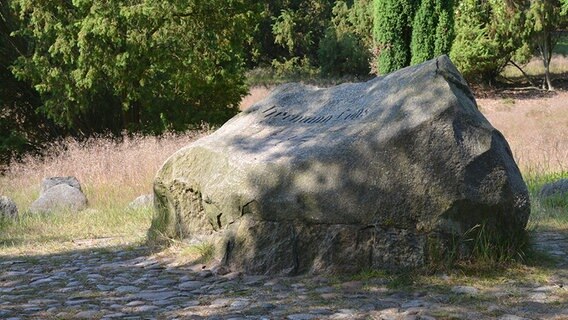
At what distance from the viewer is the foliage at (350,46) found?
39188mm

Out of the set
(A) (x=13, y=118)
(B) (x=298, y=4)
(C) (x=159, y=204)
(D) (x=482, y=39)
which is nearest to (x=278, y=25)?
(B) (x=298, y=4)

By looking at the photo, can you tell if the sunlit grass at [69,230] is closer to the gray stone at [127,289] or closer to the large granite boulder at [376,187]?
the gray stone at [127,289]

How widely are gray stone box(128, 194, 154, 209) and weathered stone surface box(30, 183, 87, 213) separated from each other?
0.82 m

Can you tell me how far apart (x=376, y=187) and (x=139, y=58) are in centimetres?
1358

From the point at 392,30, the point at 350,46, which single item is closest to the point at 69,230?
the point at 392,30

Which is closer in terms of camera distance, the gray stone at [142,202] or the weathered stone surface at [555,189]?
the weathered stone surface at [555,189]

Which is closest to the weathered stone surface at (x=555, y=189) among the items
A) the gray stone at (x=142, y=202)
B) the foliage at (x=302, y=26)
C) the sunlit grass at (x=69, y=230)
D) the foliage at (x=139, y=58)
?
the sunlit grass at (x=69, y=230)

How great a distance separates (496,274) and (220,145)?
2681 mm

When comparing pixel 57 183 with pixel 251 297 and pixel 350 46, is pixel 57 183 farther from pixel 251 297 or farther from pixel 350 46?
pixel 350 46

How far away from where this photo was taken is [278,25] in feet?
136

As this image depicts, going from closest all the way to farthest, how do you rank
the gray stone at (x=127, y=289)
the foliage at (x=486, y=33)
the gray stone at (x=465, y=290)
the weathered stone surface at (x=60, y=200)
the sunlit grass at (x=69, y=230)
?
the gray stone at (x=465, y=290), the gray stone at (x=127, y=289), the sunlit grass at (x=69, y=230), the weathered stone surface at (x=60, y=200), the foliage at (x=486, y=33)

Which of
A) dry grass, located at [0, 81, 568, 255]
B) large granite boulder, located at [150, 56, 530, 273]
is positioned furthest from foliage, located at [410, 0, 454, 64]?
large granite boulder, located at [150, 56, 530, 273]

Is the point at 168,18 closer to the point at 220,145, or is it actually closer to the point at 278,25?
the point at 220,145

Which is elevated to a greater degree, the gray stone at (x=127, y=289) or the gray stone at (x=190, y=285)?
the gray stone at (x=127, y=289)
